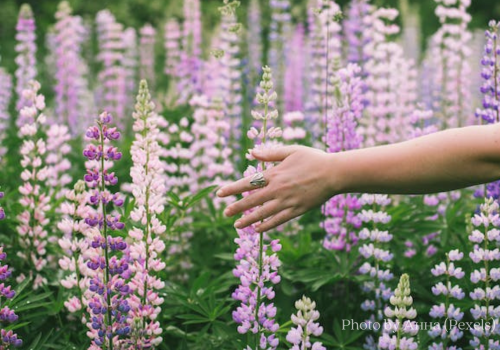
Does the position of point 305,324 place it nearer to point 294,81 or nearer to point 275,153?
point 275,153

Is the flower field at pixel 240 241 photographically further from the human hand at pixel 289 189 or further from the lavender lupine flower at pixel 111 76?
the lavender lupine flower at pixel 111 76

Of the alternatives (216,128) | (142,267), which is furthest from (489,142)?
(216,128)

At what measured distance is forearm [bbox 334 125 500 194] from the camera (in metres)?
2.14

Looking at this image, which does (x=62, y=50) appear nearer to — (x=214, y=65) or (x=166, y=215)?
(x=214, y=65)

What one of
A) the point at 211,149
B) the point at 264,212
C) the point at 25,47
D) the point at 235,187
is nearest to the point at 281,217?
the point at 264,212

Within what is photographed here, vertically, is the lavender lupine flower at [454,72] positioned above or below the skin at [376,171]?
above

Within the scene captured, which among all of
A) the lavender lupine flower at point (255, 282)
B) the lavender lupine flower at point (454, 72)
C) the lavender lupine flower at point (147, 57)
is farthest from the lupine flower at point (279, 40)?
the lavender lupine flower at point (255, 282)

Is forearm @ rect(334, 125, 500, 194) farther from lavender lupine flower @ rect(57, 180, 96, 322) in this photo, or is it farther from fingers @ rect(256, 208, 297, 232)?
lavender lupine flower @ rect(57, 180, 96, 322)

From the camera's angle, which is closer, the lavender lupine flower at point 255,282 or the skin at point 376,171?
the skin at point 376,171

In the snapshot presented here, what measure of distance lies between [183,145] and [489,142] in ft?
9.75

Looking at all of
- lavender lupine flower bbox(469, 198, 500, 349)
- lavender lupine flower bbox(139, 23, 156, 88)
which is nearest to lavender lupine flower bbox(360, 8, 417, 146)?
lavender lupine flower bbox(469, 198, 500, 349)

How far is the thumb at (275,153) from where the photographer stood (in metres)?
2.36

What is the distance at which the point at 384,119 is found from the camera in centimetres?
468

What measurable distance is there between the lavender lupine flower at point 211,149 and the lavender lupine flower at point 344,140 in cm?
82
